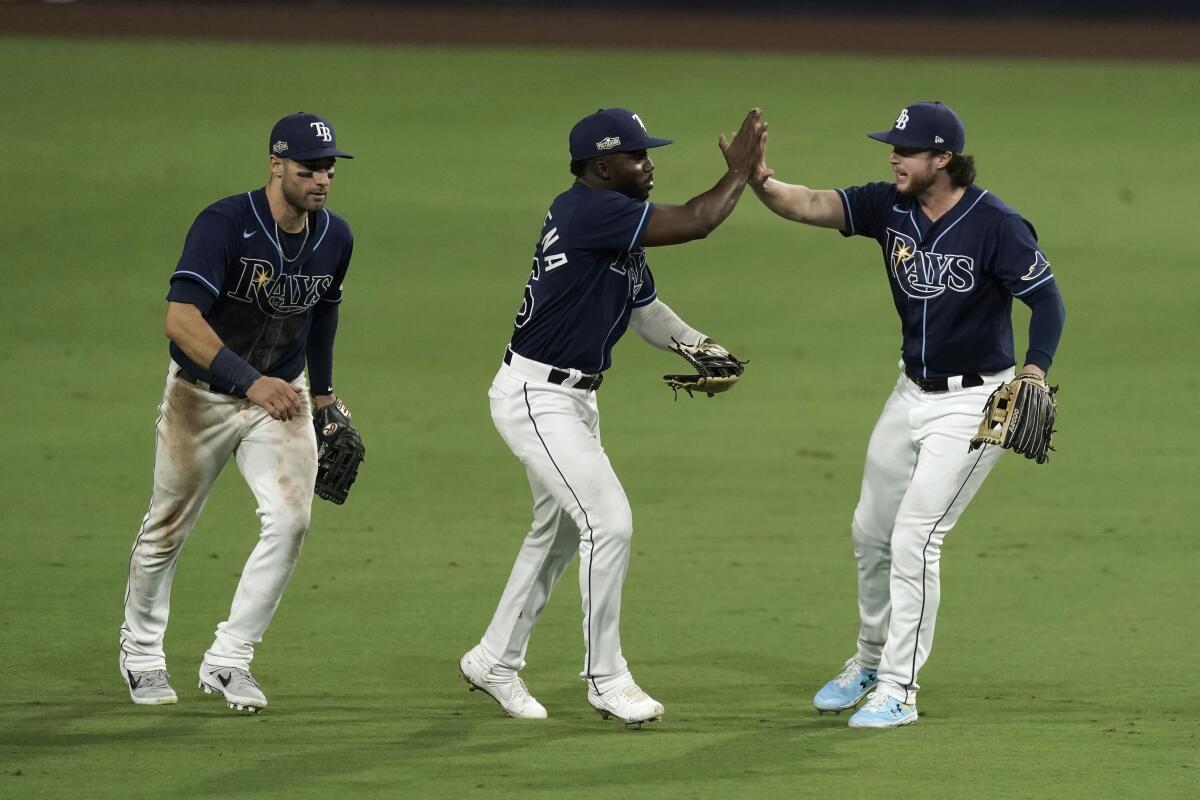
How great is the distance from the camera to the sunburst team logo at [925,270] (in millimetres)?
6621

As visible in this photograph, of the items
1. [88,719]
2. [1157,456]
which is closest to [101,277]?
[1157,456]

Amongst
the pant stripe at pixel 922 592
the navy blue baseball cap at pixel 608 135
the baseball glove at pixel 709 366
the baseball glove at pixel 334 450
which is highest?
the navy blue baseball cap at pixel 608 135

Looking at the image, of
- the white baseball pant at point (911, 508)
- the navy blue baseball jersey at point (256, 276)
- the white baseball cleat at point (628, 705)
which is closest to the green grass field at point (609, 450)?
the white baseball cleat at point (628, 705)

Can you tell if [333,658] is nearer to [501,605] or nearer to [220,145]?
[501,605]

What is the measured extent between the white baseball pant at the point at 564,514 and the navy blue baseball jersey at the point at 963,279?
1266mm

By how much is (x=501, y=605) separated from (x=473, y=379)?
22.4 ft

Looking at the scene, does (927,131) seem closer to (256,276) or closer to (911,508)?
(911,508)

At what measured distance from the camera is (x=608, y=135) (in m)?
6.45

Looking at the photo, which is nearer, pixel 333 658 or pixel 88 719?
pixel 88 719

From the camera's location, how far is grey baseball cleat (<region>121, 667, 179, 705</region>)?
6.61 metres

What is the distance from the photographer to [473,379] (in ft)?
44.4

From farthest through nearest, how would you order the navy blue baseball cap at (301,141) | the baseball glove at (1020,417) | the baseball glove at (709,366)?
the baseball glove at (709,366), the navy blue baseball cap at (301,141), the baseball glove at (1020,417)

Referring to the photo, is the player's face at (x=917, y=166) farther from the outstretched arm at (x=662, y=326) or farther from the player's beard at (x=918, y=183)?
the outstretched arm at (x=662, y=326)

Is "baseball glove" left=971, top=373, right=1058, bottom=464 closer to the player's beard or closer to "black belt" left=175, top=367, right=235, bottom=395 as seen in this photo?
the player's beard
